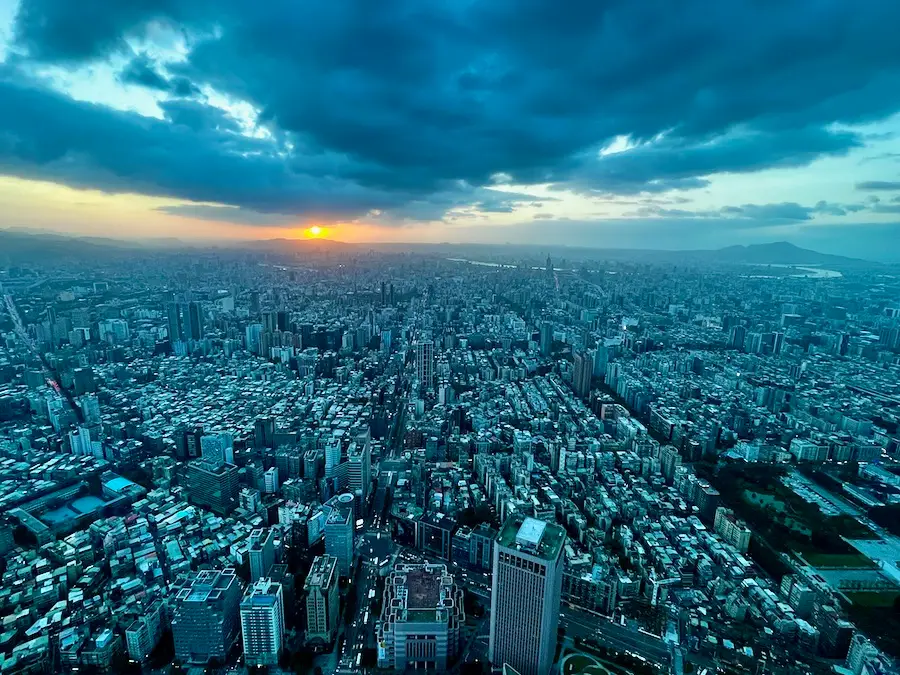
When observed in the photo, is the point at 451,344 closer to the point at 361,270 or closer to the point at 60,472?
the point at 60,472

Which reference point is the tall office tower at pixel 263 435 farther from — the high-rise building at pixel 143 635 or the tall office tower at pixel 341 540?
the high-rise building at pixel 143 635

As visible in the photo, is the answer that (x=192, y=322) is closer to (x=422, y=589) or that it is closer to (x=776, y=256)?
(x=422, y=589)

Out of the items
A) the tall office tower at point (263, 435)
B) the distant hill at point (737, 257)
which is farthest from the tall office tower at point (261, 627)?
the distant hill at point (737, 257)

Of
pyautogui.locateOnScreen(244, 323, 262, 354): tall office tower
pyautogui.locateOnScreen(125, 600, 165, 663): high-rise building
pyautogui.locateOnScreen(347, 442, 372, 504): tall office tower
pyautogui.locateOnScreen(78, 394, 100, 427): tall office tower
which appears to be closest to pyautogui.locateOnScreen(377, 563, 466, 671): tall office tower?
pyautogui.locateOnScreen(125, 600, 165, 663): high-rise building

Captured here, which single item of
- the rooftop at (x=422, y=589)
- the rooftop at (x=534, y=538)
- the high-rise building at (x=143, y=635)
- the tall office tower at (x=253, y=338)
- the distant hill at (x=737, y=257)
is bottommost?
the high-rise building at (x=143, y=635)

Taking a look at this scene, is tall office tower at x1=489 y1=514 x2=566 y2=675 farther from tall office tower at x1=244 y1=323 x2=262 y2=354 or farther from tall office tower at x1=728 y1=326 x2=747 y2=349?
tall office tower at x1=728 y1=326 x2=747 y2=349

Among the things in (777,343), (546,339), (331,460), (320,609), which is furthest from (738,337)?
(320,609)
